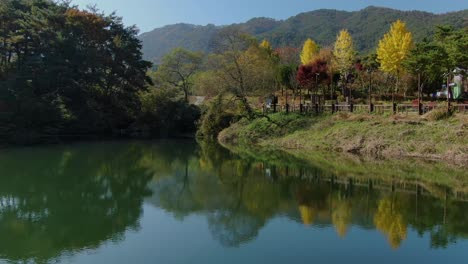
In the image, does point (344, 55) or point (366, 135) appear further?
point (344, 55)

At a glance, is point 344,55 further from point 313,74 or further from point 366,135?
point 366,135

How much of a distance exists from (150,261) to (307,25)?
167767 millimetres

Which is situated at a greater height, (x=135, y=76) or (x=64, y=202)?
(x=135, y=76)

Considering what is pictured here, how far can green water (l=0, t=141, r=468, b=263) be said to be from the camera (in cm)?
1066

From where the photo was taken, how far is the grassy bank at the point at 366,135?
2358cm

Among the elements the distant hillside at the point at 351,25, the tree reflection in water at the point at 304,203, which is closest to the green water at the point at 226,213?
the tree reflection in water at the point at 304,203

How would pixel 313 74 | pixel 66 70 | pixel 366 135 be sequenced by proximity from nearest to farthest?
1. pixel 366 135
2. pixel 66 70
3. pixel 313 74

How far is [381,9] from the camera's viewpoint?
14738cm

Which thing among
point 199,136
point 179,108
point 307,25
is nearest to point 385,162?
point 199,136

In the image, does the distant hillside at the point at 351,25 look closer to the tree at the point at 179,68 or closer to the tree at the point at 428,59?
the tree at the point at 179,68

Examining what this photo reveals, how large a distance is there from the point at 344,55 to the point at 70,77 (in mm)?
25689

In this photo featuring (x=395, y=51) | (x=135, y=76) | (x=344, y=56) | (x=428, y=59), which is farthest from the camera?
(x=344, y=56)

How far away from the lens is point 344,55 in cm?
4616

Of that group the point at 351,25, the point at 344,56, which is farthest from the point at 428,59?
the point at 351,25
